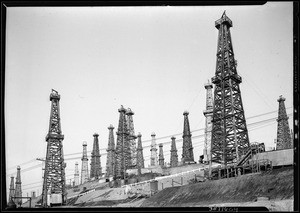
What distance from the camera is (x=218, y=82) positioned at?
28.5m

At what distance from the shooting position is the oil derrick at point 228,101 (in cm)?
2650

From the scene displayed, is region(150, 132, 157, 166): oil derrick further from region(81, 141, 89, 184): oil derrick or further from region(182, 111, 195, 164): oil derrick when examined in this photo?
region(81, 141, 89, 184): oil derrick

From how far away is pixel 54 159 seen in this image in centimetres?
3228

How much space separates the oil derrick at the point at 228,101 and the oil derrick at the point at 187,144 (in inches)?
777

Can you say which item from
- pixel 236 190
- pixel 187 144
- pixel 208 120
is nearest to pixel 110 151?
pixel 187 144

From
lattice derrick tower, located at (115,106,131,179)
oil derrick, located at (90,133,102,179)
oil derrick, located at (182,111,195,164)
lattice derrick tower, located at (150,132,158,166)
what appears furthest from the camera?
oil derrick, located at (90,133,102,179)

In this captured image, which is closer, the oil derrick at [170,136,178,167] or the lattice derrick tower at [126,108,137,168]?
the lattice derrick tower at [126,108,137,168]

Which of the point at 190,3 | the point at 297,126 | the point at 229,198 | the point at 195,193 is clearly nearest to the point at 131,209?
the point at 297,126

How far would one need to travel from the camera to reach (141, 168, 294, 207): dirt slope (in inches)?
609

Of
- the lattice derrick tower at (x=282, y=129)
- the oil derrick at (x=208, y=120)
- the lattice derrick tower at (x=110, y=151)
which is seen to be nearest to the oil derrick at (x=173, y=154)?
the lattice derrick tower at (x=110, y=151)

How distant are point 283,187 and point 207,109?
28.6 meters

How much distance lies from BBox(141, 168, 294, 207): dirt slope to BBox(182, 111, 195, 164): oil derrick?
26.2 m

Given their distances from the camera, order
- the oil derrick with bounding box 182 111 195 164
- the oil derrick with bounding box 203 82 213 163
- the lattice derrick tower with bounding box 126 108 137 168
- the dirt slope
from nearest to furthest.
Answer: the dirt slope, the oil derrick with bounding box 203 82 213 163, the lattice derrick tower with bounding box 126 108 137 168, the oil derrick with bounding box 182 111 195 164

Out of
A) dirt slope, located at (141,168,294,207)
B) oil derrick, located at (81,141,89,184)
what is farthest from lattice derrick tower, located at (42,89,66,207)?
oil derrick, located at (81,141,89,184)
